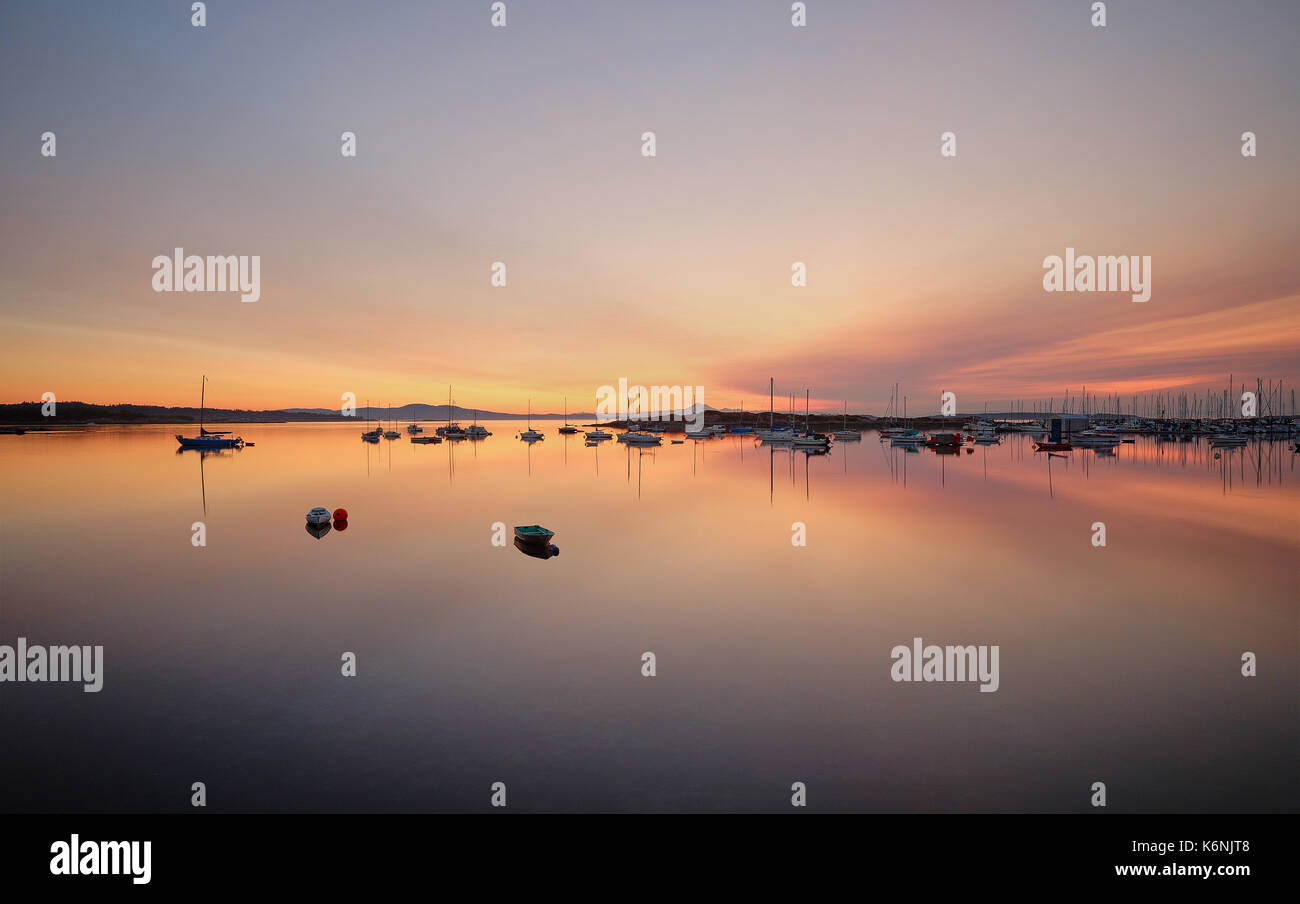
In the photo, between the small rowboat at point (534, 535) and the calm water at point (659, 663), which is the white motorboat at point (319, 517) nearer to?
the calm water at point (659, 663)

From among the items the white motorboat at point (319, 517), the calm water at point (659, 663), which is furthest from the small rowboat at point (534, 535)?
the white motorboat at point (319, 517)

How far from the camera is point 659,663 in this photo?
44.1 feet

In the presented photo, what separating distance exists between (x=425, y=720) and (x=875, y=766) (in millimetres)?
7825

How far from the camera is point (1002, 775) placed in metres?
8.80

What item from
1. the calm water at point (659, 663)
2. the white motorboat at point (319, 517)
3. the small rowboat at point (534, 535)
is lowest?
the calm water at point (659, 663)

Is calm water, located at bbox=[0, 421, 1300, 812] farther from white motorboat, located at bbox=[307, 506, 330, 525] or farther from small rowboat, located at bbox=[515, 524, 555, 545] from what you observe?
white motorboat, located at bbox=[307, 506, 330, 525]

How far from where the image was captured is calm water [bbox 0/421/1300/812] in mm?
8695

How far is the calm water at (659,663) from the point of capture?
870 centimetres

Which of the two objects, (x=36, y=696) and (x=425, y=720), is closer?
(x=425, y=720)

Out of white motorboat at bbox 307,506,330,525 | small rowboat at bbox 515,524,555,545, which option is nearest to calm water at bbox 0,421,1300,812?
small rowboat at bbox 515,524,555,545

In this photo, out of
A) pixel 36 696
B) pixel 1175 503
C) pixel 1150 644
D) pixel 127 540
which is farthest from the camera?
pixel 1175 503

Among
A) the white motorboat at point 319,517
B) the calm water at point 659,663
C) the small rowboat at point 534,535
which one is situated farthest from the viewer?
the white motorboat at point 319,517
